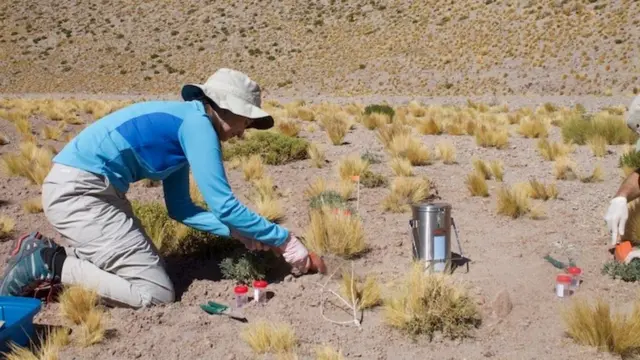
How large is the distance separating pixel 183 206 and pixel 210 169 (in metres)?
0.91

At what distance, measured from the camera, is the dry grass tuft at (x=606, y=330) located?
367 cm

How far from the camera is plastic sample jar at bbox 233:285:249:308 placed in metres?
4.44

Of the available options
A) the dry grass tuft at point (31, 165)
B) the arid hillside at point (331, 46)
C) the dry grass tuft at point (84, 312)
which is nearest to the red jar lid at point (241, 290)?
the dry grass tuft at point (84, 312)

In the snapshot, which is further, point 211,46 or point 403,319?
point 211,46

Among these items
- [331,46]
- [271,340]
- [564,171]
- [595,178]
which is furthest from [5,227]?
[331,46]

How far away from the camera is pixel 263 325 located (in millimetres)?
3959

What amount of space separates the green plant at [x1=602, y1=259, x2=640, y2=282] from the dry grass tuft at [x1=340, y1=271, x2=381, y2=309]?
1679 mm

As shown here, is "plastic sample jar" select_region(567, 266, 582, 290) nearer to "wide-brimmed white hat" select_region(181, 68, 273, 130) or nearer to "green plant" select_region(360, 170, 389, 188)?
"wide-brimmed white hat" select_region(181, 68, 273, 130)

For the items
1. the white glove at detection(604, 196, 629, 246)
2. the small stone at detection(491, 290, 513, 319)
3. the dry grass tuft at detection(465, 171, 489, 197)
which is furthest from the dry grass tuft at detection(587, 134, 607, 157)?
the small stone at detection(491, 290, 513, 319)

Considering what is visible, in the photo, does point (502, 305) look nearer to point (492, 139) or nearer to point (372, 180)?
point (372, 180)

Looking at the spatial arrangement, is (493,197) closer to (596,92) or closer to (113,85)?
(596,92)

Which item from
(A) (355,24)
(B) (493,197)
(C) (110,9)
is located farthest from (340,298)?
(C) (110,9)

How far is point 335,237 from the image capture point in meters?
5.31

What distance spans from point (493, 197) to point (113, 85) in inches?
1584
